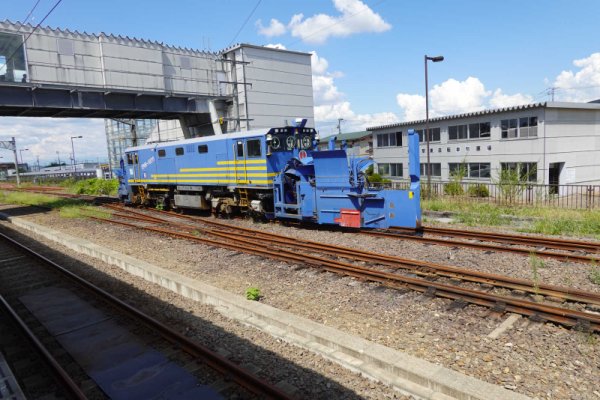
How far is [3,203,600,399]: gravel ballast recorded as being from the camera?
4.52 metres

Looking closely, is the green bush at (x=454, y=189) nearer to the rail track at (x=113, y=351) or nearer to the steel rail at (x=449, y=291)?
the steel rail at (x=449, y=291)

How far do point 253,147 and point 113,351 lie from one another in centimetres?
947

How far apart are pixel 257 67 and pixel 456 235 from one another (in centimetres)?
2405

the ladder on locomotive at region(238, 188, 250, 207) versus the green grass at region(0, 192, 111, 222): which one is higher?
the ladder on locomotive at region(238, 188, 250, 207)

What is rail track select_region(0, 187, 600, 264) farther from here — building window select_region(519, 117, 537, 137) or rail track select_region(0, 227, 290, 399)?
building window select_region(519, 117, 537, 137)

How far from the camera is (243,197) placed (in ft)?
51.0

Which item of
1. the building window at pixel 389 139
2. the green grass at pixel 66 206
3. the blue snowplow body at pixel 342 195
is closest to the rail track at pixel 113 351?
the blue snowplow body at pixel 342 195

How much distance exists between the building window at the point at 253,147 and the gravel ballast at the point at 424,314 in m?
4.22

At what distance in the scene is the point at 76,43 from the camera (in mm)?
22766

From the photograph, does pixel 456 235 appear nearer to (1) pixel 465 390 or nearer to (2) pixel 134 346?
(1) pixel 465 390

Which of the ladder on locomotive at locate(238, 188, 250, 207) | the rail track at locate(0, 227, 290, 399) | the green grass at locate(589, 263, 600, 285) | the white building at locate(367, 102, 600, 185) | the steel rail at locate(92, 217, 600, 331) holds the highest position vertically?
the white building at locate(367, 102, 600, 185)

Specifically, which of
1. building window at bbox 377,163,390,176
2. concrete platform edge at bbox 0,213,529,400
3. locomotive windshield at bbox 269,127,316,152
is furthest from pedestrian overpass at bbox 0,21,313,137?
concrete platform edge at bbox 0,213,529,400

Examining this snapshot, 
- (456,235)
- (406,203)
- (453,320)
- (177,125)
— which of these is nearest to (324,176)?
(406,203)

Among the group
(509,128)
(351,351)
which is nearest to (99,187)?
(509,128)
